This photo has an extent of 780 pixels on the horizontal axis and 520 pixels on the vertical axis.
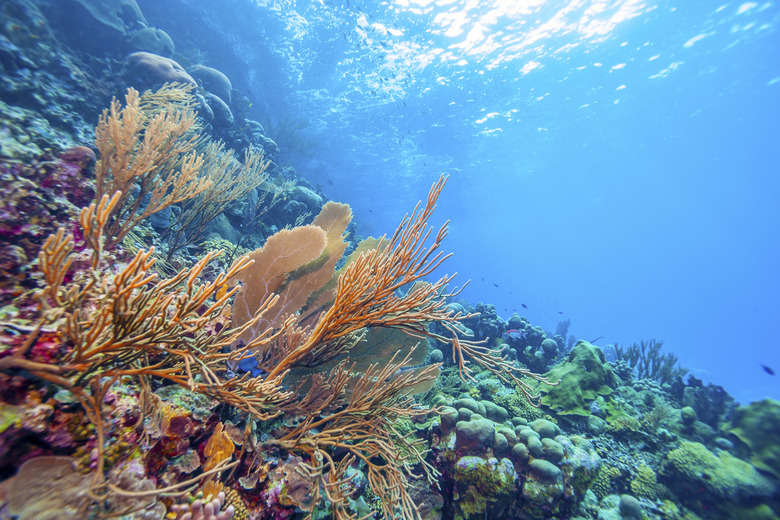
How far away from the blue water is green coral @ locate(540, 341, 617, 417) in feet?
37.2

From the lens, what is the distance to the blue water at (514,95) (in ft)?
56.1

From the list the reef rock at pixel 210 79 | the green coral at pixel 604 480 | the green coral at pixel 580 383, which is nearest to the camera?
the green coral at pixel 604 480

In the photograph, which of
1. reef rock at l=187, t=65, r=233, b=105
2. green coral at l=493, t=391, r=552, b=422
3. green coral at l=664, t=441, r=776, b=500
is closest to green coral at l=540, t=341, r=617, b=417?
green coral at l=493, t=391, r=552, b=422

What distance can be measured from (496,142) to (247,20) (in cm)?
2201

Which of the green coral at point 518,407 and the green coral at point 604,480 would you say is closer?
the green coral at point 604,480

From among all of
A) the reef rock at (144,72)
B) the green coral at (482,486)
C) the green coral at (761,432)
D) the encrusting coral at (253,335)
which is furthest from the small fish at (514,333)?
the reef rock at (144,72)

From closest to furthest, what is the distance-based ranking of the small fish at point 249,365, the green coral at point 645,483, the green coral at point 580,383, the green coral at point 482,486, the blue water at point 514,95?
1. the small fish at point 249,365
2. the green coral at point 482,486
3. the green coral at point 645,483
4. the green coral at point 580,383
5. the blue water at point 514,95

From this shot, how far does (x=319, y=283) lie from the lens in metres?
3.29

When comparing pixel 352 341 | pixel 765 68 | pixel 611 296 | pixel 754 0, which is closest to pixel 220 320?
pixel 352 341

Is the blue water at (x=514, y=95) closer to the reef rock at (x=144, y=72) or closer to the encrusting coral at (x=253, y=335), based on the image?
the reef rock at (x=144, y=72)

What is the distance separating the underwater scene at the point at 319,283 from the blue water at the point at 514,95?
0.21 meters

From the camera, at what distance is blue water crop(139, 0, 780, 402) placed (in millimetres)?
17109

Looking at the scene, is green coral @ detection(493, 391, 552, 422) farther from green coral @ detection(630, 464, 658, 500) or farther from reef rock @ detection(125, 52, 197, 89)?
reef rock @ detection(125, 52, 197, 89)

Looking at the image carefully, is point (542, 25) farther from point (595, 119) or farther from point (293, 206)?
point (293, 206)
